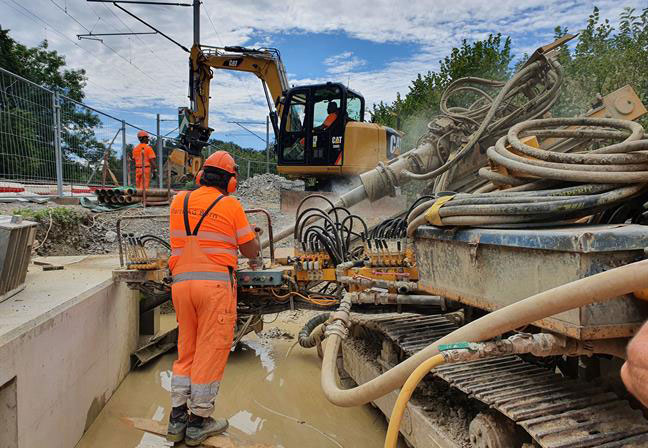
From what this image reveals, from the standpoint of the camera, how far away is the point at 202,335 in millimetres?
3398

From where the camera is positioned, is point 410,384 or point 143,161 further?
point 143,161

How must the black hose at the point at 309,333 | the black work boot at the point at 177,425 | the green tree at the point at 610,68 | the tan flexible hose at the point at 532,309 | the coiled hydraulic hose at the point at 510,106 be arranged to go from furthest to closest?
the green tree at the point at 610,68 < the coiled hydraulic hose at the point at 510,106 < the black hose at the point at 309,333 < the black work boot at the point at 177,425 < the tan flexible hose at the point at 532,309

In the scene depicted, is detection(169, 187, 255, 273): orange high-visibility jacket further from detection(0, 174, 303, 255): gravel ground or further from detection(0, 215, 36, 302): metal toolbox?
detection(0, 174, 303, 255): gravel ground

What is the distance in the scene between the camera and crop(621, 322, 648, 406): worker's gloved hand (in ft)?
3.18

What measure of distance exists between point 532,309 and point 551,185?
3.63ft

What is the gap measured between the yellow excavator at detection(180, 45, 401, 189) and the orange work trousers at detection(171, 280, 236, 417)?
6.89 metres

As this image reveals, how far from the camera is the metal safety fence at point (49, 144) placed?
288 inches

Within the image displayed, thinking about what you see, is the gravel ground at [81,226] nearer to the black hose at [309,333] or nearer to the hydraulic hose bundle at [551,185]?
the black hose at [309,333]

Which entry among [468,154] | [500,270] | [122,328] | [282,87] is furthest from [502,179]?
[282,87]

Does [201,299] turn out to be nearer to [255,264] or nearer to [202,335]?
[202,335]

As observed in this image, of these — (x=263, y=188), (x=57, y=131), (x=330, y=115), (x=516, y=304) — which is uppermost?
(x=330, y=115)

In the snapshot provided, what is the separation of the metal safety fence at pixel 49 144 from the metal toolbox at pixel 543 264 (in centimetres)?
687

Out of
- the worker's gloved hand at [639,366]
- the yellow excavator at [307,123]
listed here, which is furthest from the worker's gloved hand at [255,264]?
the yellow excavator at [307,123]

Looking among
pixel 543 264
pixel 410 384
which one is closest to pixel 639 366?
pixel 410 384
